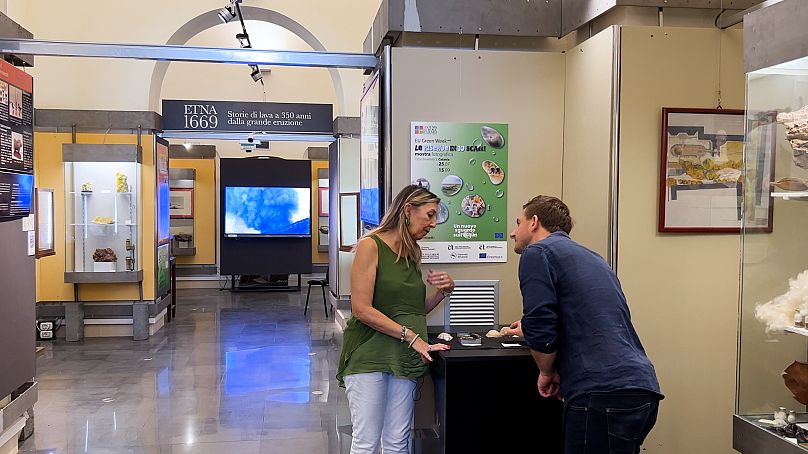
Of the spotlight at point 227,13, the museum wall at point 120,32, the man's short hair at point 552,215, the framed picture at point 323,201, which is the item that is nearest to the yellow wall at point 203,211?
the framed picture at point 323,201

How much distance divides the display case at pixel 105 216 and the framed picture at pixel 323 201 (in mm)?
6433

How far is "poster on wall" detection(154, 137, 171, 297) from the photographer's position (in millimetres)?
9273

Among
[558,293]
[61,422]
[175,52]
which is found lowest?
[61,422]

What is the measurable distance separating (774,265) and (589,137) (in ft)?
4.33

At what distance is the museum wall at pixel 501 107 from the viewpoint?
3.95 meters

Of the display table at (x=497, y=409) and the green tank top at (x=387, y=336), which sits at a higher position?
the green tank top at (x=387, y=336)

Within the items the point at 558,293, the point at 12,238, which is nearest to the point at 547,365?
the point at 558,293

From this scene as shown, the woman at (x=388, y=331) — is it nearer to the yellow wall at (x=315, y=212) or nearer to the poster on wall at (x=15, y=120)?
the poster on wall at (x=15, y=120)

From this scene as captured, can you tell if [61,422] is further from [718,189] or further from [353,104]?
[353,104]

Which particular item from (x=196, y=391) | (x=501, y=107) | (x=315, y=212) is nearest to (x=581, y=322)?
(x=501, y=107)

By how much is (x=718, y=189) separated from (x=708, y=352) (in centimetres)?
82

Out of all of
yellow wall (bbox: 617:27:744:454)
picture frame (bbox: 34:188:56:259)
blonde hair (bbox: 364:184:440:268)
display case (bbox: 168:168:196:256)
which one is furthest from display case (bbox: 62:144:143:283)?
yellow wall (bbox: 617:27:744:454)

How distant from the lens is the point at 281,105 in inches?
396

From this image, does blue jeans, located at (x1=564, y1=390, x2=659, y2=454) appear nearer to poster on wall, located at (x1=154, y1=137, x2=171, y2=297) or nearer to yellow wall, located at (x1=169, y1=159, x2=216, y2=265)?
poster on wall, located at (x1=154, y1=137, x2=171, y2=297)
